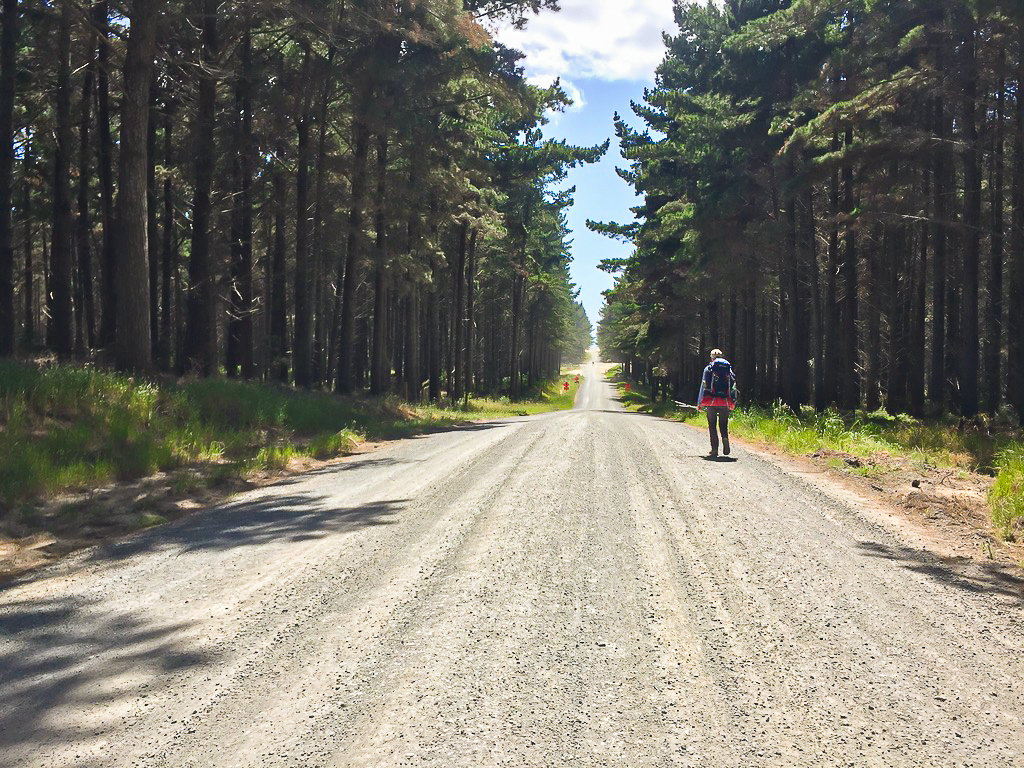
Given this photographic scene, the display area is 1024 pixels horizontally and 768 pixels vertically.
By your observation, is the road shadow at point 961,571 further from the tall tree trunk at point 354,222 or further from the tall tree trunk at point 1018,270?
the tall tree trunk at point 354,222

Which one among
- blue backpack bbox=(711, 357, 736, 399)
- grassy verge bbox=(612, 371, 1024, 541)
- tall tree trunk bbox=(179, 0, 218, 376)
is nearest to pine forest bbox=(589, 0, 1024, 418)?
grassy verge bbox=(612, 371, 1024, 541)

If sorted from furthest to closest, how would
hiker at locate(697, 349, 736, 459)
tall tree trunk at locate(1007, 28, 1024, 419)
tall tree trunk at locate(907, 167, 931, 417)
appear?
tall tree trunk at locate(907, 167, 931, 417) → tall tree trunk at locate(1007, 28, 1024, 419) → hiker at locate(697, 349, 736, 459)

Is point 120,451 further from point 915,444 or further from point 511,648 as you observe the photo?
point 915,444

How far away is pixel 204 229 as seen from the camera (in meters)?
19.8

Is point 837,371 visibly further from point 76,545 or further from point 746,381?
point 76,545

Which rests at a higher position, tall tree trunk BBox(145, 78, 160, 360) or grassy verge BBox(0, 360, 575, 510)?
tall tree trunk BBox(145, 78, 160, 360)

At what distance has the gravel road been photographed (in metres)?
3.52

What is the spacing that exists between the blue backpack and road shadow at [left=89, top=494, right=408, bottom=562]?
27.1ft

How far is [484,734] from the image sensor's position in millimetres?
3549

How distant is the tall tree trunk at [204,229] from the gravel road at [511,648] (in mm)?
12901

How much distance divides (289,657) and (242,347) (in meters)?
21.6

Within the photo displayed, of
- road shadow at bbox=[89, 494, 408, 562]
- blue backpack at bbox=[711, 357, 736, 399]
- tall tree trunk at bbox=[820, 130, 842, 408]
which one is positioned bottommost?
road shadow at bbox=[89, 494, 408, 562]

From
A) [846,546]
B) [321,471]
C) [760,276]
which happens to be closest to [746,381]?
[760,276]

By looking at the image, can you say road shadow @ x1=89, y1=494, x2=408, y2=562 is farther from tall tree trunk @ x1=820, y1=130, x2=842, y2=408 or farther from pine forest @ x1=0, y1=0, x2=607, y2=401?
tall tree trunk @ x1=820, y1=130, x2=842, y2=408
